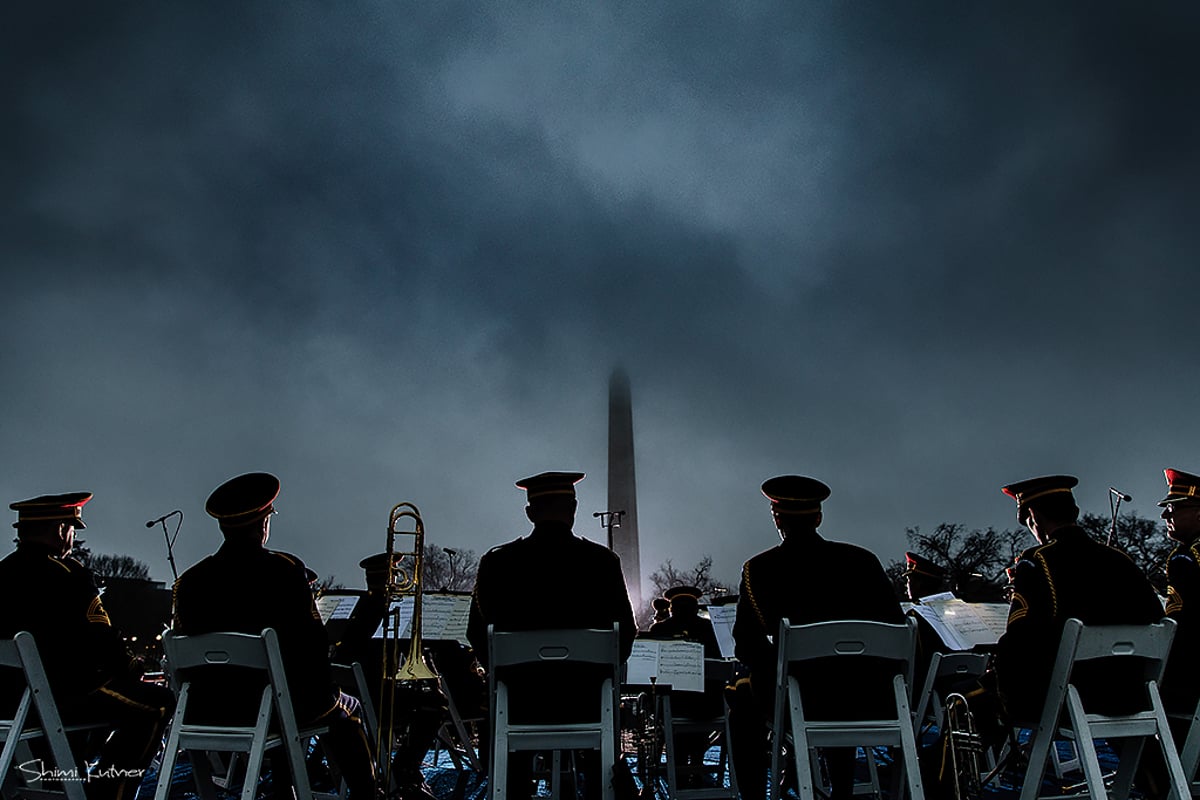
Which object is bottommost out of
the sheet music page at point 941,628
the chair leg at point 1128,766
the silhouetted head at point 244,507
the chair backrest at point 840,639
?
the chair leg at point 1128,766

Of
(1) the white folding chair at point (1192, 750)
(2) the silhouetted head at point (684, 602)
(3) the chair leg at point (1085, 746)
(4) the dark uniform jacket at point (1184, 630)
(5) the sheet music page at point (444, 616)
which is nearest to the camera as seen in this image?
(3) the chair leg at point (1085, 746)

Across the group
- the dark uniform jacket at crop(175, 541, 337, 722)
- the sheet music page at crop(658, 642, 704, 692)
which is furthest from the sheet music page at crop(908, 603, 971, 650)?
the dark uniform jacket at crop(175, 541, 337, 722)

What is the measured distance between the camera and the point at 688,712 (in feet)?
21.2

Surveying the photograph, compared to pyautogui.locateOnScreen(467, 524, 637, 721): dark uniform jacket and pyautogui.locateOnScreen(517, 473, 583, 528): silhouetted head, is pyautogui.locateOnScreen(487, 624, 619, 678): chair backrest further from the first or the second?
pyautogui.locateOnScreen(517, 473, 583, 528): silhouetted head

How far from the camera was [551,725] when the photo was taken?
148 inches

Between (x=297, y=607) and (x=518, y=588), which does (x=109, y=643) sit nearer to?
(x=297, y=607)

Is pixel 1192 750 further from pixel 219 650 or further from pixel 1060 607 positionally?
pixel 219 650

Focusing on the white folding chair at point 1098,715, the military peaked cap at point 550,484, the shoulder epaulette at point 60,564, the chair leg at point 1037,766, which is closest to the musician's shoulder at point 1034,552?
the white folding chair at point 1098,715

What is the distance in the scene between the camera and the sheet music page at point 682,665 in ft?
15.2

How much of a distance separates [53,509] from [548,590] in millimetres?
3451

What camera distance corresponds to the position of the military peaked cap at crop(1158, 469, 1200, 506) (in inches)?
201

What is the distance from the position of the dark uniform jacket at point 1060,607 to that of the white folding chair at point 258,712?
3747mm

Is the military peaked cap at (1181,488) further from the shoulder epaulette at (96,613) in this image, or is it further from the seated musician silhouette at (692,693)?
the shoulder epaulette at (96,613)

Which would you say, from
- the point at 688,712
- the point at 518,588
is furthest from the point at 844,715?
the point at 688,712
